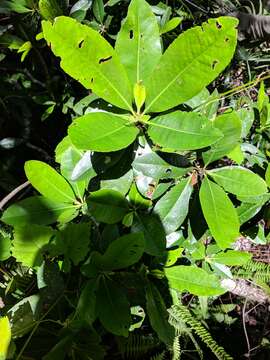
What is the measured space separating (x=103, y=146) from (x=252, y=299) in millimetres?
1852

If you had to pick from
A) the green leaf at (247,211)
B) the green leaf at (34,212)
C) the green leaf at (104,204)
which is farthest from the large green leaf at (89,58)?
the green leaf at (247,211)

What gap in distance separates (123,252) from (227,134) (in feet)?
1.44

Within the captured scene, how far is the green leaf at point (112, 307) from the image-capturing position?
1.05 metres

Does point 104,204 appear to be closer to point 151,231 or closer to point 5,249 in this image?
point 151,231

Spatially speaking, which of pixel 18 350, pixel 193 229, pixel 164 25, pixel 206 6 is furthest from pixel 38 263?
pixel 206 6

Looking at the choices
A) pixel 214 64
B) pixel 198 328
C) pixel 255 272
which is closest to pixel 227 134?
pixel 214 64

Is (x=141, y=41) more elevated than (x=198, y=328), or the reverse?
(x=141, y=41)

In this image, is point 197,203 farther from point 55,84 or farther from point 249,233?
point 55,84

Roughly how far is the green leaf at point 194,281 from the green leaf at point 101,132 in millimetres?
510

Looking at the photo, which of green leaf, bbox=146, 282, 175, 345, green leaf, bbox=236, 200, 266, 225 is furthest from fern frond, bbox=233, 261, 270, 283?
green leaf, bbox=146, 282, 175, 345

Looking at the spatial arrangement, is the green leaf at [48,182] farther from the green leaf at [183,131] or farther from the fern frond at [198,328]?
the fern frond at [198,328]

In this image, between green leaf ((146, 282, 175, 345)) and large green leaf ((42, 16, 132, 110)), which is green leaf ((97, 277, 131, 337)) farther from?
large green leaf ((42, 16, 132, 110))

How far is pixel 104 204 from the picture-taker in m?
1.11

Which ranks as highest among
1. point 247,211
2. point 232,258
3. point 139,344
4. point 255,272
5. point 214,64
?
point 214,64
